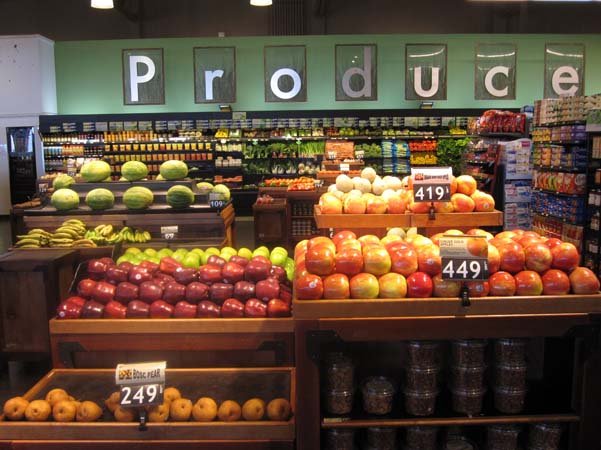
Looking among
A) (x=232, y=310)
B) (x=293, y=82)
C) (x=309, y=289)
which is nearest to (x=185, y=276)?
(x=232, y=310)

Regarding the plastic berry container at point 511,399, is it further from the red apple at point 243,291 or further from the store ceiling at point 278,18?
the store ceiling at point 278,18

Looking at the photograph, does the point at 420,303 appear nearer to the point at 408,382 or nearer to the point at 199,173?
the point at 408,382

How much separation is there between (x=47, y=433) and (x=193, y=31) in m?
13.5

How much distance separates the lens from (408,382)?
8.39 ft

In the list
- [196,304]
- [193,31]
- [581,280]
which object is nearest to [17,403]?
[196,304]

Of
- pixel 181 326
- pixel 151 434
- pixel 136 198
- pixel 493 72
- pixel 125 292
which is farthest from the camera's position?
pixel 493 72

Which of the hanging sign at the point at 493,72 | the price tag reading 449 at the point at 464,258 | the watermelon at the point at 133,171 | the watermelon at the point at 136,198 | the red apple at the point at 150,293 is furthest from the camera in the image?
the hanging sign at the point at 493,72

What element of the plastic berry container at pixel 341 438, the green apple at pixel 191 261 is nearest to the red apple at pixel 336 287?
the plastic berry container at pixel 341 438

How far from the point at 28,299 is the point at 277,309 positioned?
5.91ft

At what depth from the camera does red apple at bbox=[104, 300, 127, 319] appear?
312 centimetres

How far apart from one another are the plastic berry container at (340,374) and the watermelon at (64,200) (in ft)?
12.8

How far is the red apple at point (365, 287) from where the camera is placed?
2.45 metres

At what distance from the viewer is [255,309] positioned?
309cm

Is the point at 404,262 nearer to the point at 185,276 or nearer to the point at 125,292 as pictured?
the point at 185,276
